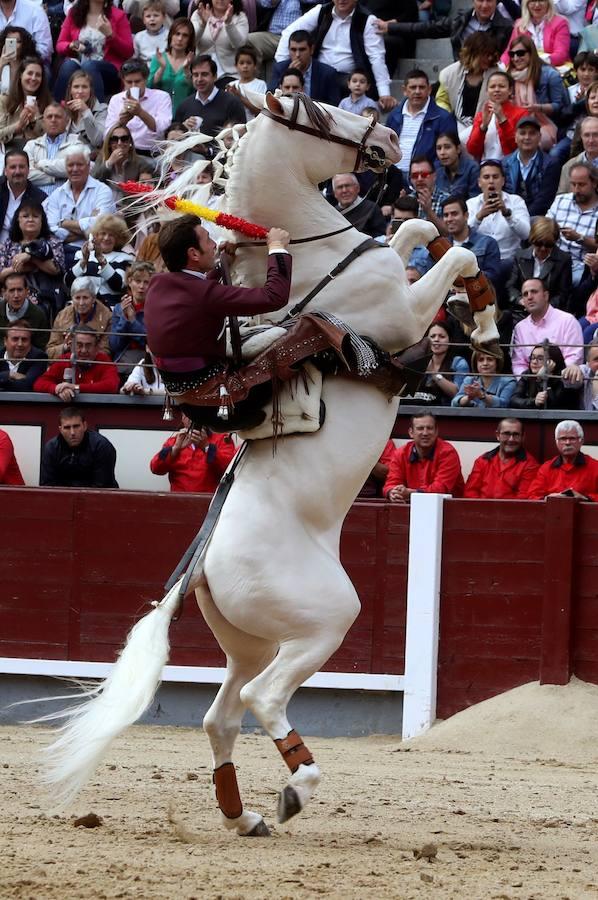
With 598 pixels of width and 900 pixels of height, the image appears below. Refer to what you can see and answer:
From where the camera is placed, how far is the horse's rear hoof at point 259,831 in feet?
18.6

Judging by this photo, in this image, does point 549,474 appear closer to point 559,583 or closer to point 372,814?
point 559,583

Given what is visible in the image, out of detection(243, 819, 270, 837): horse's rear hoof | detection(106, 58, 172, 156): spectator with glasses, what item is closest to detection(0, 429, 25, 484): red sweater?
detection(106, 58, 172, 156): spectator with glasses

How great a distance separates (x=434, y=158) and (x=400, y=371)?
6.80m

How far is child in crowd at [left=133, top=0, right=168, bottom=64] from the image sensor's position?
14.5 m

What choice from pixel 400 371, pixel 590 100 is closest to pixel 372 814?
pixel 400 371

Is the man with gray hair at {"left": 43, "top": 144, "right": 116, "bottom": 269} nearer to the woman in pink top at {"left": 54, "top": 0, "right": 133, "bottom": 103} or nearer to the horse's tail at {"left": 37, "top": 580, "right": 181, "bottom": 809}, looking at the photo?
the woman in pink top at {"left": 54, "top": 0, "right": 133, "bottom": 103}


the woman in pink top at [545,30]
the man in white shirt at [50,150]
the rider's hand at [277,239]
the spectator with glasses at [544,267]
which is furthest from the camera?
the man in white shirt at [50,150]

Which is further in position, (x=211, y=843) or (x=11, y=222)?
(x=11, y=222)

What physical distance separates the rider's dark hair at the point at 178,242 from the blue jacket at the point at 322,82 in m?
7.93

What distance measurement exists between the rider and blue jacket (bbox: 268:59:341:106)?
794cm

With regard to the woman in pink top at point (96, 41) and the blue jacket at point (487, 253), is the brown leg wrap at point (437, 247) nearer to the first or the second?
the blue jacket at point (487, 253)

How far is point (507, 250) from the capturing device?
36.8 feet

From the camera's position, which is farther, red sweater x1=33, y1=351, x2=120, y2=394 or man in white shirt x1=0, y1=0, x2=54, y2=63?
man in white shirt x1=0, y1=0, x2=54, y2=63

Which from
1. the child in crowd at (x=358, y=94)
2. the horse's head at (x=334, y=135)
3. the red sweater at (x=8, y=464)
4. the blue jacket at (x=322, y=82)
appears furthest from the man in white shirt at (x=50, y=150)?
the horse's head at (x=334, y=135)
